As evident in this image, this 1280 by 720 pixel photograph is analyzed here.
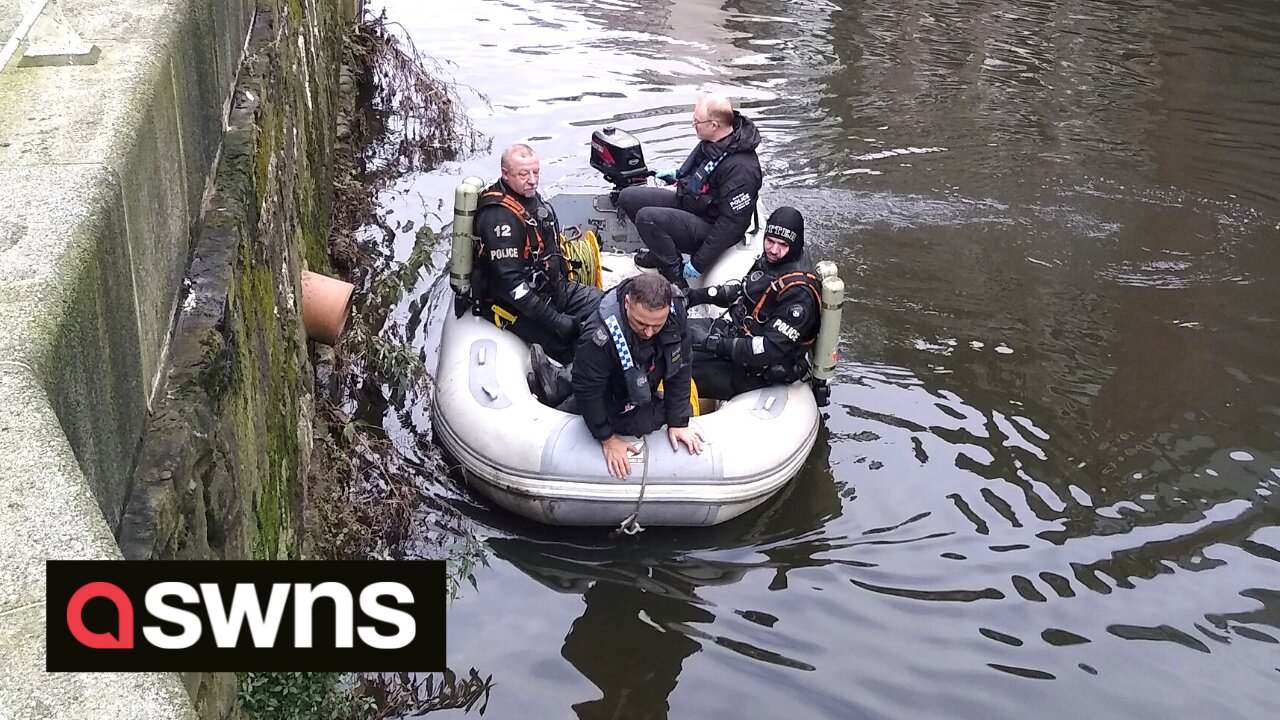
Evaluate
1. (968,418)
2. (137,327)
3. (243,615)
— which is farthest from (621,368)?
(243,615)

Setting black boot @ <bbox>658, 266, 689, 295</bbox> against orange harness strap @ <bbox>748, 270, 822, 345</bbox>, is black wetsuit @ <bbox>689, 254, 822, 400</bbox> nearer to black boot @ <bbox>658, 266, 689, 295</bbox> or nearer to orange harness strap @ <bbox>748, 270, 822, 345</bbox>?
orange harness strap @ <bbox>748, 270, 822, 345</bbox>

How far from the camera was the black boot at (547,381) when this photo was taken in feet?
19.1

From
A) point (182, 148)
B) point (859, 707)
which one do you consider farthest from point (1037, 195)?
point (182, 148)

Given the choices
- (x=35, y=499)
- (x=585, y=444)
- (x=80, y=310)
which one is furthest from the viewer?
(x=585, y=444)

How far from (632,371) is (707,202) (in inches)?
86.1

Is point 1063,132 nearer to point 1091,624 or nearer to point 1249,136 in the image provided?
point 1249,136

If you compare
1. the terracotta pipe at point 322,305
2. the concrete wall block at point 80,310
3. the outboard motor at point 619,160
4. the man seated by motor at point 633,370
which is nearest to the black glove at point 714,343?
the man seated by motor at point 633,370

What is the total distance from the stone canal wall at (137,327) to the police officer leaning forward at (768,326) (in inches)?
93.1

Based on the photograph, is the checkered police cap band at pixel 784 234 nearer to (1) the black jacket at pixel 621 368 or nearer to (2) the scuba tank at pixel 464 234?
(1) the black jacket at pixel 621 368

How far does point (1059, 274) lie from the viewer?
797cm

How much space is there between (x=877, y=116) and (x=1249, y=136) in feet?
11.3

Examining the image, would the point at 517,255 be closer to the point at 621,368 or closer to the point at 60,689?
the point at 621,368

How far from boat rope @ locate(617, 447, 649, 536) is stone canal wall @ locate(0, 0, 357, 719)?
1.66 metres

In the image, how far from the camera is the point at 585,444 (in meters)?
5.22
